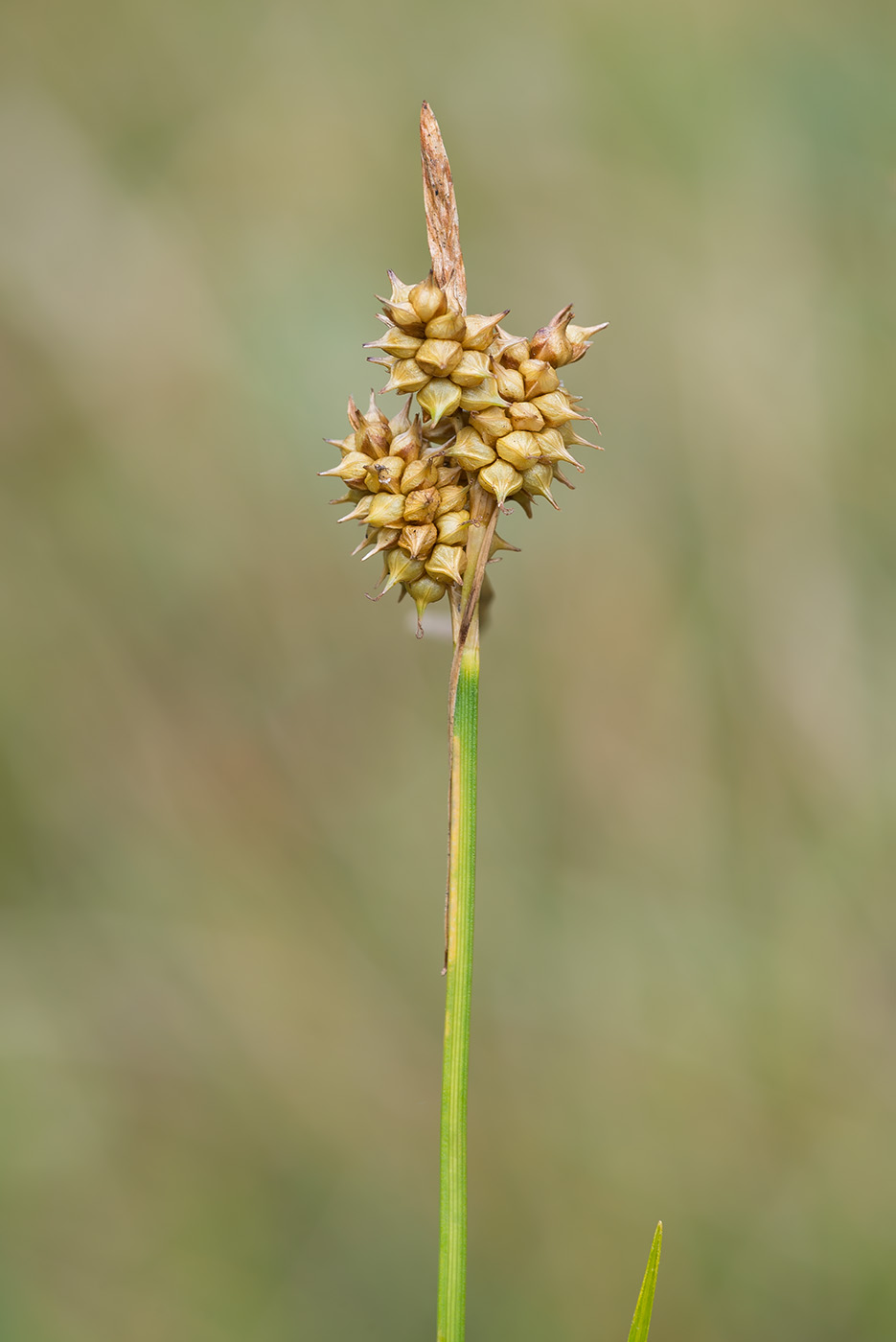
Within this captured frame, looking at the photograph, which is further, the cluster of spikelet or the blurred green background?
the blurred green background

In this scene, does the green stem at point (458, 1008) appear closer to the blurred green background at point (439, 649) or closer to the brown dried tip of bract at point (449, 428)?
the brown dried tip of bract at point (449, 428)

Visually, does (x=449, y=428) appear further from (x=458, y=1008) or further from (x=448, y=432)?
(x=458, y=1008)

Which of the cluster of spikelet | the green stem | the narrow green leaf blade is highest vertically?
the cluster of spikelet

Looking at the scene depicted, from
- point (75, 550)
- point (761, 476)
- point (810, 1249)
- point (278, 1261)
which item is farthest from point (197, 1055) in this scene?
point (761, 476)

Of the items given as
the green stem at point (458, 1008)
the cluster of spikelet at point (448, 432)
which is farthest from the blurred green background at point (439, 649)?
the green stem at point (458, 1008)

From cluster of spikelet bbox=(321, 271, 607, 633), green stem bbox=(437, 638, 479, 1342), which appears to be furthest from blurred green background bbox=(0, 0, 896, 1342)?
green stem bbox=(437, 638, 479, 1342)

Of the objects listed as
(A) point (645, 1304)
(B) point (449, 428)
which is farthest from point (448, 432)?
(A) point (645, 1304)

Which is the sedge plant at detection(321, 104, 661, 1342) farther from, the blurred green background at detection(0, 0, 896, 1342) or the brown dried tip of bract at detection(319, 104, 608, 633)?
the blurred green background at detection(0, 0, 896, 1342)
